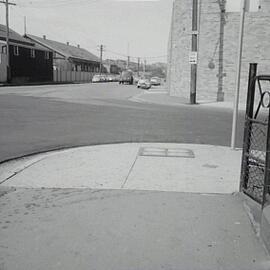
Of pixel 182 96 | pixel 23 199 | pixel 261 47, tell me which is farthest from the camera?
pixel 182 96

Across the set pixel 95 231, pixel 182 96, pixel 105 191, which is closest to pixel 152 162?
pixel 105 191

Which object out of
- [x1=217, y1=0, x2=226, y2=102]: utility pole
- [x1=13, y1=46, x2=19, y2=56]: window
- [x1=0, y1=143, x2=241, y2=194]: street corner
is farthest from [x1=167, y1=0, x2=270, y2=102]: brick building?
[x1=13, y1=46, x2=19, y2=56]: window

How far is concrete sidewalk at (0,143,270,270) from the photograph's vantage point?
370 centimetres

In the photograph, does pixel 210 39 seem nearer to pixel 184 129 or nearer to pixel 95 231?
pixel 184 129

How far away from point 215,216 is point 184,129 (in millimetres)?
7703

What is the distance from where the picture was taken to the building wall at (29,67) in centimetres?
5512

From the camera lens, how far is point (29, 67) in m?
59.8

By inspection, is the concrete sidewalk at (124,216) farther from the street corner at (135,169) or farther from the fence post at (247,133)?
the fence post at (247,133)

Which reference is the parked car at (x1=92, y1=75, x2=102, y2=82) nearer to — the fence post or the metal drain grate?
the metal drain grate

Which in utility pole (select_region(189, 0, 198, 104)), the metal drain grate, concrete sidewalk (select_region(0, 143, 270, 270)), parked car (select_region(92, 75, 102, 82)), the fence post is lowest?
parked car (select_region(92, 75, 102, 82))

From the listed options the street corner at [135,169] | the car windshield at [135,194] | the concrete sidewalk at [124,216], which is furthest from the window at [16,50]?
the concrete sidewalk at [124,216]

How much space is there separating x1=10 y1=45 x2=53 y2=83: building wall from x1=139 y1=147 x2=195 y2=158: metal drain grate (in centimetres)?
4761

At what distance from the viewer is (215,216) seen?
477cm

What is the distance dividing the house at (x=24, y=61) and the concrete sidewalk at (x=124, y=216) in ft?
152
